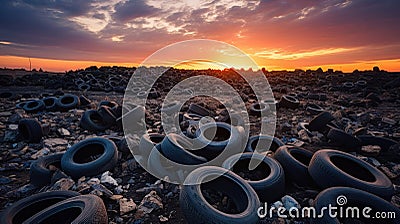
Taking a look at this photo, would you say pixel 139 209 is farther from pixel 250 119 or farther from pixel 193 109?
pixel 250 119

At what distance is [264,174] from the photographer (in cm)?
431

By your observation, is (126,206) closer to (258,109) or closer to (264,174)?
(264,174)

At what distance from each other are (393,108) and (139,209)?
12.9m

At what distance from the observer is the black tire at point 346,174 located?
3.36 meters

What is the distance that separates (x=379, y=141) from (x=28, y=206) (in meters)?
7.34

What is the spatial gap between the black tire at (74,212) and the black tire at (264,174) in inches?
82.7

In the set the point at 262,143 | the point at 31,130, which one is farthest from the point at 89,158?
the point at 262,143

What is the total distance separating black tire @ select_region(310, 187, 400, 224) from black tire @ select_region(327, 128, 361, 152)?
289 cm

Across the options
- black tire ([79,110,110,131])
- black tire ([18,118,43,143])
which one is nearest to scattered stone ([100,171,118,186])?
black tire ([18,118,43,143])

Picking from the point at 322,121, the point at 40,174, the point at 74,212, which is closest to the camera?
the point at 74,212

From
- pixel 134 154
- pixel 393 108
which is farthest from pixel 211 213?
pixel 393 108

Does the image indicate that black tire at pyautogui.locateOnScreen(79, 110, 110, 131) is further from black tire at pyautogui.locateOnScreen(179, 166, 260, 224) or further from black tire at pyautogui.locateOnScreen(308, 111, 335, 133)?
black tire at pyautogui.locateOnScreen(308, 111, 335, 133)

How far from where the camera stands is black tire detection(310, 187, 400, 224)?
9.53 ft

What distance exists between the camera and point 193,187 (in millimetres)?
2938
